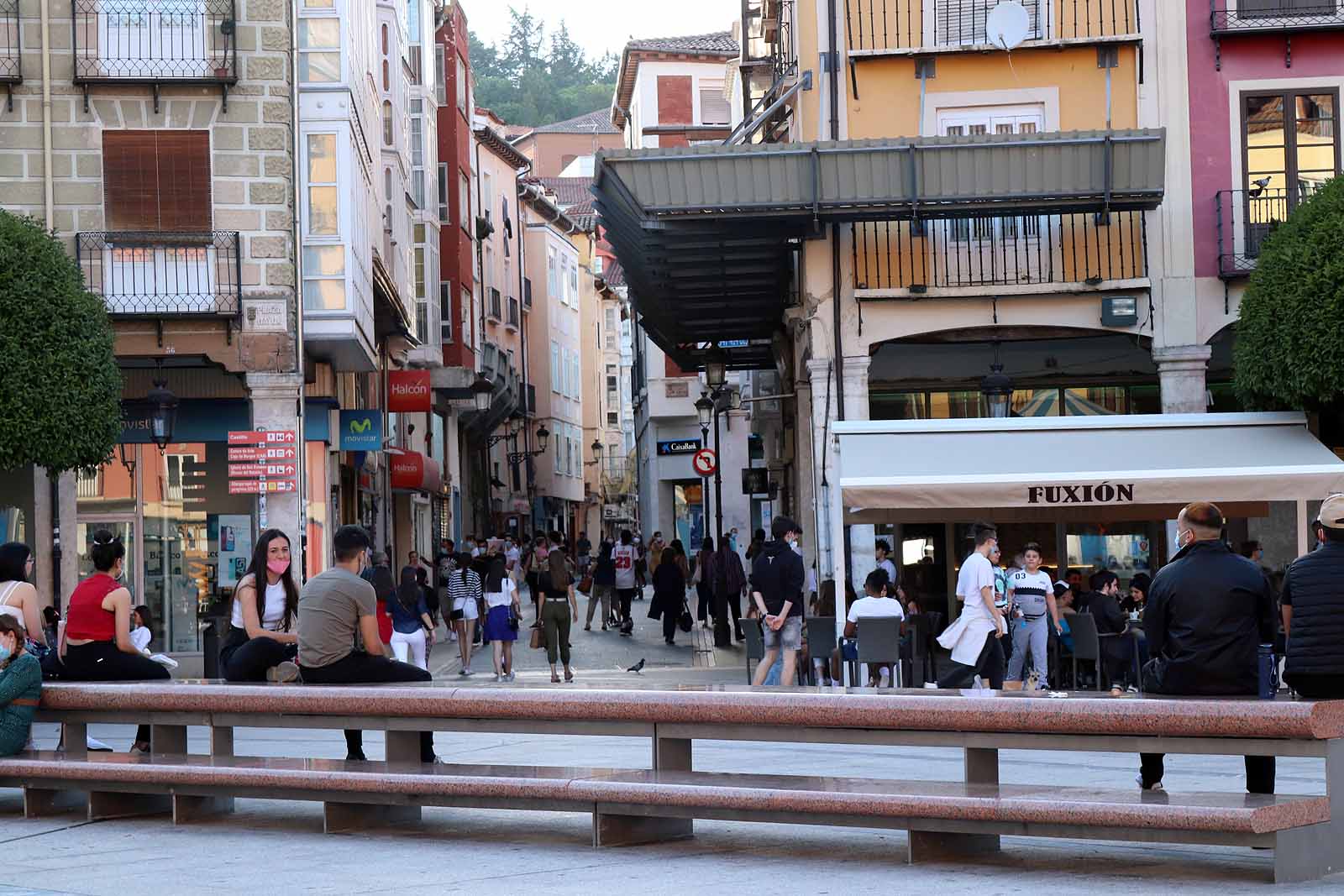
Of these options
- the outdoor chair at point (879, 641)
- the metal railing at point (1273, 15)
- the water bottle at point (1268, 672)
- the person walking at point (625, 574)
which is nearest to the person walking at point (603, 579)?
the person walking at point (625, 574)

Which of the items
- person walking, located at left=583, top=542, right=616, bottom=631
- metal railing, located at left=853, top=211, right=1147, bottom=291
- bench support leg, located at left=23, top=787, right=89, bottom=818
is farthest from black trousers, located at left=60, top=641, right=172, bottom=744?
person walking, located at left=583, top=542, right=616, bottom=631

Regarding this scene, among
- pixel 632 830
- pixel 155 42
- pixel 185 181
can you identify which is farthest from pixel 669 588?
pixel 632 830

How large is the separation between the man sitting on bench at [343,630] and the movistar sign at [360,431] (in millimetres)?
20786

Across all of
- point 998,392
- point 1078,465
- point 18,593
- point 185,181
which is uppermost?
point 185,181

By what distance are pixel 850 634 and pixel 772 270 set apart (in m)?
7.21

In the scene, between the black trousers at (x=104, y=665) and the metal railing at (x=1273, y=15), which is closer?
the black trousers at (x=104, y=665)

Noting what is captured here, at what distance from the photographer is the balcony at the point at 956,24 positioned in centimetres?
2459

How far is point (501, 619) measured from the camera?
86.7ft

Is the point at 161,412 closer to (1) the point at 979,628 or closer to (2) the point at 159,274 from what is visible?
(2) the point at 159,274

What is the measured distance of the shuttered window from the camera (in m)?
27.6

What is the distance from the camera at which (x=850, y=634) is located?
20078 millimetres

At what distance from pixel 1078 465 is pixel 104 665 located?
11230 mm

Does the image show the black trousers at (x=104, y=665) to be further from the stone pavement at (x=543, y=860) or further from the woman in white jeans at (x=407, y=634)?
the woman in white jeans at (x=407, y=634)

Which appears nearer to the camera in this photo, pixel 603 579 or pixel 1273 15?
pixel 1273 15
